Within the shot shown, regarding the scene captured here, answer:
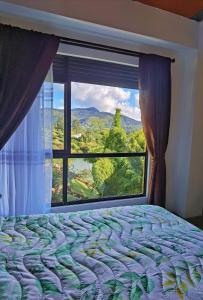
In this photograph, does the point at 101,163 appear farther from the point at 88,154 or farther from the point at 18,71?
the point at 18,71

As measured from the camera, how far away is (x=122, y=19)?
2377 millimetres

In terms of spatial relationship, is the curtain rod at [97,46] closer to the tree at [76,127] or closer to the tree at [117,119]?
the tree at [117,119]

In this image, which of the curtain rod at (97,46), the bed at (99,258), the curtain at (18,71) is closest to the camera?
the bed at (99,258)

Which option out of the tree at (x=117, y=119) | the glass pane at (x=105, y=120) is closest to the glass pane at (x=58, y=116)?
the glass pane at (x=105, y=120)

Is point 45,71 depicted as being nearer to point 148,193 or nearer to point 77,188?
point 77,188

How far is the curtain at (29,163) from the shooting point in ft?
7.36

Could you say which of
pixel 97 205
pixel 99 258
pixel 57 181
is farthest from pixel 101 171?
pixel 99 258

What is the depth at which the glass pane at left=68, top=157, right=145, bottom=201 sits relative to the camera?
9.19 feet

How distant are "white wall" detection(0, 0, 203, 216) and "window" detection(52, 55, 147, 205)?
0.33 metres

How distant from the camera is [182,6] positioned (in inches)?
99.3

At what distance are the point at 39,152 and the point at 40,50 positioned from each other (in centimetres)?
100

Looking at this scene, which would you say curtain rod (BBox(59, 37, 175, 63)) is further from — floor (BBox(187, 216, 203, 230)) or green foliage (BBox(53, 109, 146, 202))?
floor (BBox(187, 216, 203, 230))

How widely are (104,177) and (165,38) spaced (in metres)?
1.84

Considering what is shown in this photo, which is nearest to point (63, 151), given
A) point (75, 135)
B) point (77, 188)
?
point (75, 135)
